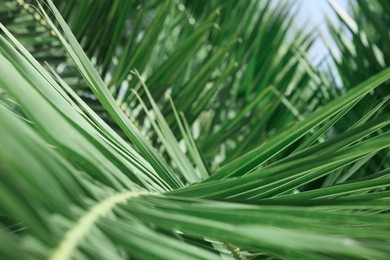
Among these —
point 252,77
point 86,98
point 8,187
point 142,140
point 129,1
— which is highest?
point 252,77

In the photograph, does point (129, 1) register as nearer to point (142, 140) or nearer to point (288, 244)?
point (142, 140)

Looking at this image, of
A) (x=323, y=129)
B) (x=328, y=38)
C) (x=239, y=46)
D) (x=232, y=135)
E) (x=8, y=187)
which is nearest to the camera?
(x=8, y=187)

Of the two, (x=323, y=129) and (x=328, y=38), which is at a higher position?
(x=328, y=38)

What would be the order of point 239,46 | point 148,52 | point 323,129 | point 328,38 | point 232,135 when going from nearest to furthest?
1. point 323,129
2. point 148,52
3. point 232,135
4. point 328,38
5. point 239,46

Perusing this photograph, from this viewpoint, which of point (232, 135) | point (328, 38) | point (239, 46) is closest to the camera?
point (232, 135)

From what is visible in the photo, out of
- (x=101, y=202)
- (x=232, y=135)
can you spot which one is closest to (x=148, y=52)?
(x=232, y=135)

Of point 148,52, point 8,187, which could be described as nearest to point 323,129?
point 8,187

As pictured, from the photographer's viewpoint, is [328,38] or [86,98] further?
[328,38]

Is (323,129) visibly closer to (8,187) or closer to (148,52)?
(8,187)

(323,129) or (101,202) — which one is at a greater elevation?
(323,129)
